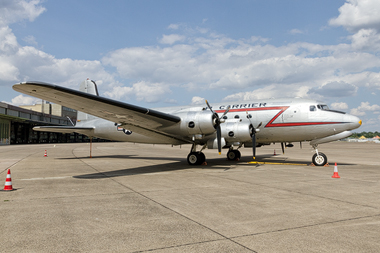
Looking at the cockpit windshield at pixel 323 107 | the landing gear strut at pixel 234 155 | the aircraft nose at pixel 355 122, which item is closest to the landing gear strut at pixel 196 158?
the landing gear strut at pixel 234 155

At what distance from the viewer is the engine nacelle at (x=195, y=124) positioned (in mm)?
13500

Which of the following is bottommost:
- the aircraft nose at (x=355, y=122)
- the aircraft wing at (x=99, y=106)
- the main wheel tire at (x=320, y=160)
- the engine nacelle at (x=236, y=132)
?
the main wheel tire at (x=320, y=160)

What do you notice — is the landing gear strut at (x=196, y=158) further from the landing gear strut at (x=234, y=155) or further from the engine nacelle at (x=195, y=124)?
the landing gear strut at (x=234, y=155)

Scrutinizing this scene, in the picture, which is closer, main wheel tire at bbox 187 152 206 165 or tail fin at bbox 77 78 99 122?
main wheel tire at bbox 187 152 206 165

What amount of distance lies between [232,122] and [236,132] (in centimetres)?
80

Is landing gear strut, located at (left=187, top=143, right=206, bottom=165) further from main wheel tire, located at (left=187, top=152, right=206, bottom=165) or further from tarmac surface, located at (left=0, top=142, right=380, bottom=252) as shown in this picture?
tarmac surface, located at (left=0, top=142, right=380, bottom=252)

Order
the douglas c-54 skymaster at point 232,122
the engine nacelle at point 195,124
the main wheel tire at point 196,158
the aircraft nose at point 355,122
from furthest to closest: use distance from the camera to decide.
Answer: the main wheel tire at point 196,158
the aircraft nose at point 355,122
the engine nacelle at point 195,124
the douglas c-54 skymaster at point 232,122

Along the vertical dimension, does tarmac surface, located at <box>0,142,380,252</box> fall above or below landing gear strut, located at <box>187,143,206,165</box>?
below

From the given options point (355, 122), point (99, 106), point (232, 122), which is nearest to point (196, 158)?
point (232, 122)

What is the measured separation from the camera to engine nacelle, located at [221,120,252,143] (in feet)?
48.6

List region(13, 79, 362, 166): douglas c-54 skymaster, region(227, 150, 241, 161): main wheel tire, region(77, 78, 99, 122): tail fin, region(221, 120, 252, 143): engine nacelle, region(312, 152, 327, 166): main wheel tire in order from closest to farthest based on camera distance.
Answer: region(13, 79, 362, 166): douglas c-54 skymaster < region(221, 120, 252, 143): engine nacelle < region(312, 152, 327, 166): main wheel tire < region(227, 150, 241, 161): main wheel tire < region(77, 78, 99, 122): tail fin

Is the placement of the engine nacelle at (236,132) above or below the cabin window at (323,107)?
below

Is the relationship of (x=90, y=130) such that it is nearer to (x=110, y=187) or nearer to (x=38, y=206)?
(x=110, y=187)

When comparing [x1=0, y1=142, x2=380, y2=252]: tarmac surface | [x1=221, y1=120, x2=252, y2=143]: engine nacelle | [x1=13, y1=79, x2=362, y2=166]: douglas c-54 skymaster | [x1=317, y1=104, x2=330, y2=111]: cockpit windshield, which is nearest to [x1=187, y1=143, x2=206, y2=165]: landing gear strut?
[x1=13, y1=79, x2=362, y2=166]: douglas c-54 skymaster
